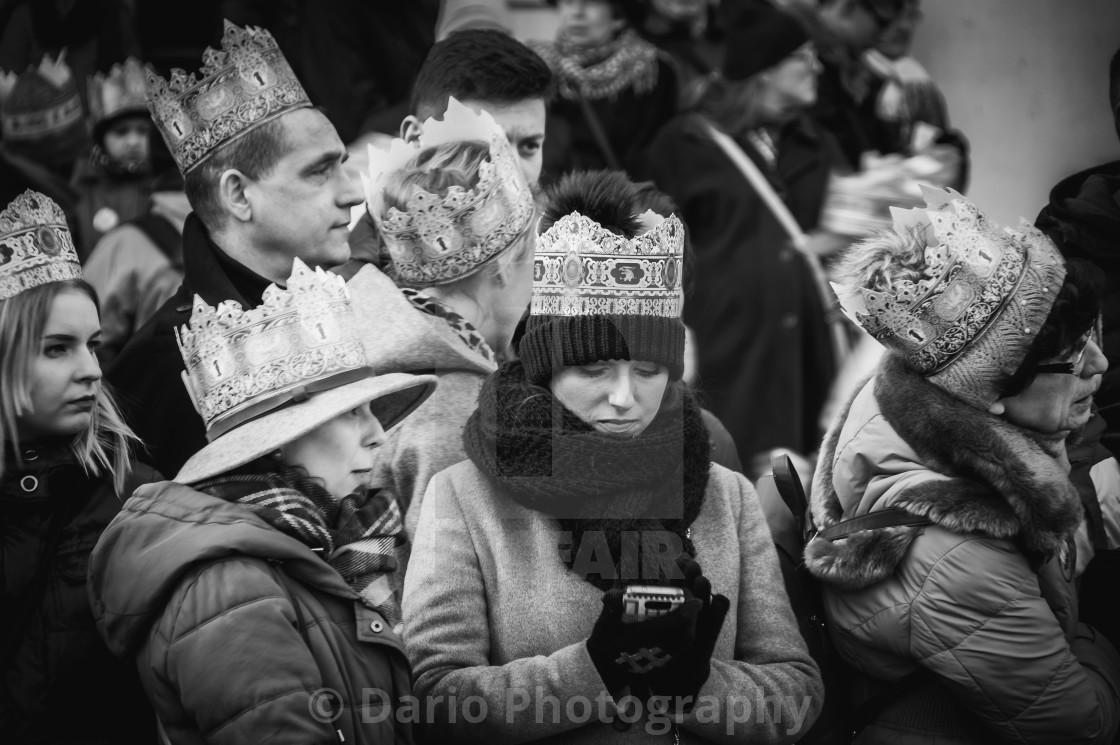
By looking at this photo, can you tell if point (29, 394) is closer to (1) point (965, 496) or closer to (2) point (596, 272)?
(2) point (596, 272)

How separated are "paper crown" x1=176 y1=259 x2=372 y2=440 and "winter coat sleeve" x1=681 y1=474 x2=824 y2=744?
3.41ft

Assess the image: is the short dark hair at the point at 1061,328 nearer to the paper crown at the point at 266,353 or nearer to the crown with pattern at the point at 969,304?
the crown with pattern at the point at 969,304

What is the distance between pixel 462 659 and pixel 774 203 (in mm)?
3974

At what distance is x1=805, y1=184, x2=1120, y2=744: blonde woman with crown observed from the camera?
3277 mm

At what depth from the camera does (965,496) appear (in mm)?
3340

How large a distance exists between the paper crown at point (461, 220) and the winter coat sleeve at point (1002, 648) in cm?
155

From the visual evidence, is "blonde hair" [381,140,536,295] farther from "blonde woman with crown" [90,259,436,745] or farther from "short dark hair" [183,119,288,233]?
"blonde woman with crown" [90,259,436,745]

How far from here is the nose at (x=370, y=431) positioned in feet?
10.4

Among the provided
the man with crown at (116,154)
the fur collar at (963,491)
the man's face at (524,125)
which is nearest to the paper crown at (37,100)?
the man with crown at (116,154)

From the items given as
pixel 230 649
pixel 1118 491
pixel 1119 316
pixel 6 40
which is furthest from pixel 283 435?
pixel 6 40

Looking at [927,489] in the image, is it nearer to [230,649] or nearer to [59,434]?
[230,649]

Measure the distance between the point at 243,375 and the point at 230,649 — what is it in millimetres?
665

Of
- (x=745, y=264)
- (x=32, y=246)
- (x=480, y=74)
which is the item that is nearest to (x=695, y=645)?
(x=32, y=246)

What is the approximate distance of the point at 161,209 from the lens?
18.9 ft
